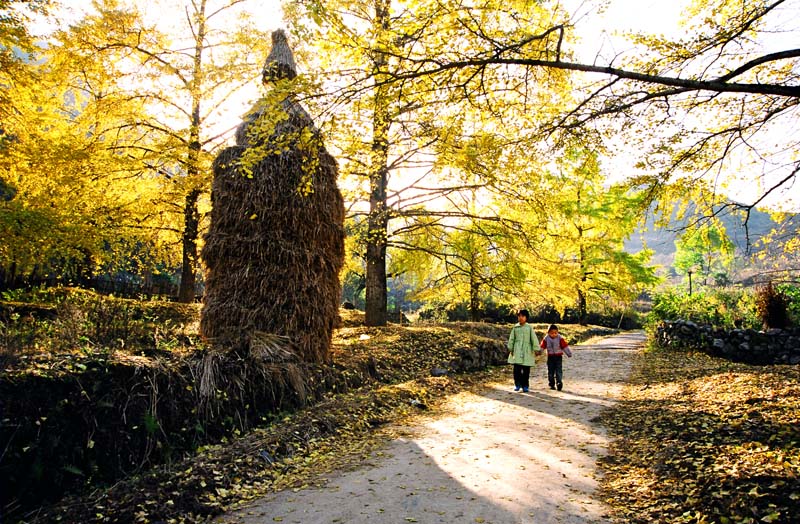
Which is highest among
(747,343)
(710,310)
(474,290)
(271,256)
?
(271,256)

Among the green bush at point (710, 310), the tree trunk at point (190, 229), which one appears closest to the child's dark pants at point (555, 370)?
the green bush at point (710, 310)

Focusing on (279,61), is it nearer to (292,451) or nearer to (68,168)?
(68,168)

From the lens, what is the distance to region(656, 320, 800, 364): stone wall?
34.4ft

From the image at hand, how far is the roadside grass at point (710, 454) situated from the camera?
3.11 m

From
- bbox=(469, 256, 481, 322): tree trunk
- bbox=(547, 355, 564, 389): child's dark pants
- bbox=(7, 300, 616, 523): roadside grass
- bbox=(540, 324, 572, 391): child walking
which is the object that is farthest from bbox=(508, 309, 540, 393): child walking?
bbox=(469, 256, 481, 322): tree trunk

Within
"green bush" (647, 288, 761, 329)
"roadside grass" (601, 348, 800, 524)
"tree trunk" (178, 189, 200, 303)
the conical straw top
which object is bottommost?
"roadside grass" (601, 348, 800, 524)

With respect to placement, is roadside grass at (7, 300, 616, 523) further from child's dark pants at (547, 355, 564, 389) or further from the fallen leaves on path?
child's dark pants at (547, 355, 564, 389)

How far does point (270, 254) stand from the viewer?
6.74m

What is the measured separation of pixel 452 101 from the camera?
4.79m

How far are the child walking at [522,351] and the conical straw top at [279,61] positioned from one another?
240 inches

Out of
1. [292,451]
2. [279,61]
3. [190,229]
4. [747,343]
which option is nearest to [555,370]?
[292,451]

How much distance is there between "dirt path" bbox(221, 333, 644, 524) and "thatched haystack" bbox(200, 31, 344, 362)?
8.16ft

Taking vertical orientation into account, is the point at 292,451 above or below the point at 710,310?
below

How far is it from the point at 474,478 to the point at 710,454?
2.12 metres
